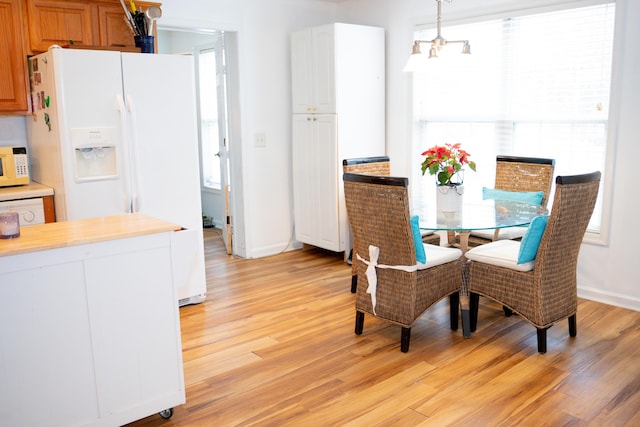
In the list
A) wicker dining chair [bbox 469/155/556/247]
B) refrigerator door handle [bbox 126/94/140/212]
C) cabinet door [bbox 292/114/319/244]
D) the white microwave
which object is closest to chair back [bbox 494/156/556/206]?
wicker dining chair [bbox 469/155/556/247]

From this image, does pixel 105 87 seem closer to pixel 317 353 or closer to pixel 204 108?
pixel 317 353

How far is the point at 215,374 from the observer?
3.08m

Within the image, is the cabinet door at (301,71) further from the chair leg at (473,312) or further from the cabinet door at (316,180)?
the chair leg at (473,312)

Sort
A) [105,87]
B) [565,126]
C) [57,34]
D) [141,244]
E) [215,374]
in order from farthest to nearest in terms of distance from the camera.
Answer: [565,126] < [57,34] < [105,87] < [215,374] < [141,244]

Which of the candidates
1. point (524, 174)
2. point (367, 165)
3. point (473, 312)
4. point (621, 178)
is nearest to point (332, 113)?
point (367, 165)

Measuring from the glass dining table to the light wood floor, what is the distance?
1.13 ft

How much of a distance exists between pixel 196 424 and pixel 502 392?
4.81 ft

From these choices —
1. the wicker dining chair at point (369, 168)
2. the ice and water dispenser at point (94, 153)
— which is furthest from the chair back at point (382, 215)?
the ice and water dispenser at point (94, 153)

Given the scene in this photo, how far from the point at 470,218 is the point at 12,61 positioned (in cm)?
307

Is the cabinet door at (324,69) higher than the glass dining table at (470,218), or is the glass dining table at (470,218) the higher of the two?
the cabinet door at (324,69)

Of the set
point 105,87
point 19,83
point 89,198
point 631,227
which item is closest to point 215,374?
point 89,198

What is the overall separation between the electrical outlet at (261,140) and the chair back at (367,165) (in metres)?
1.30

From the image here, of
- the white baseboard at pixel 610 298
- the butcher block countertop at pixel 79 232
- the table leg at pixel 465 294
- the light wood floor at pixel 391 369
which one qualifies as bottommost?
the light wood floor at pixel 391 369

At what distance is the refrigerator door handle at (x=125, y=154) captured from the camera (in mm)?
3631
